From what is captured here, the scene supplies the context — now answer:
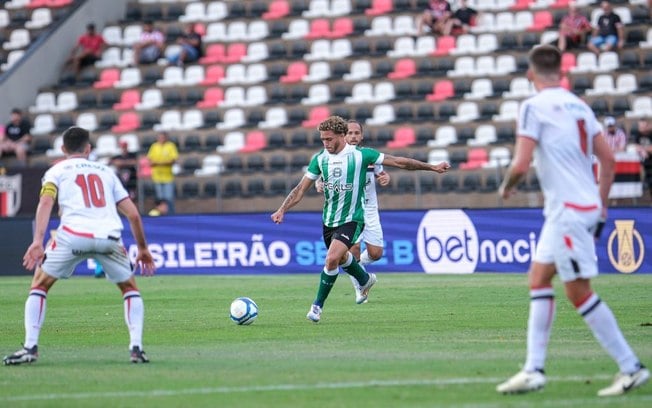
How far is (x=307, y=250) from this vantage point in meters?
28.0

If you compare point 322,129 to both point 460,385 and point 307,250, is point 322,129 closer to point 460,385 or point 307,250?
point 460,385

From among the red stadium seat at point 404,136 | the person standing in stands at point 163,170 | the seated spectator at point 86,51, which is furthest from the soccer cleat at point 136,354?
the seated spectator at point 86,51

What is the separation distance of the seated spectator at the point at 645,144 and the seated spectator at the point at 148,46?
14774mm

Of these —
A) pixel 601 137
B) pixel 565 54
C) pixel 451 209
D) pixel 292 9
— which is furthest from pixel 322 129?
pixel 292 9

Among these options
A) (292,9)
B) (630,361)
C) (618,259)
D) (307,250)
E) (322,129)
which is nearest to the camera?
(630,361)

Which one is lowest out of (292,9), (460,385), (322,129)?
(460,385)

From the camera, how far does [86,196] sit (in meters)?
11.6

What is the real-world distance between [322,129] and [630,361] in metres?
7.50

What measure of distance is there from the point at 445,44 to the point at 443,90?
202 cm

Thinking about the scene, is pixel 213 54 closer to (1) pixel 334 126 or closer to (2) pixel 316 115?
(2) pixel 316 115

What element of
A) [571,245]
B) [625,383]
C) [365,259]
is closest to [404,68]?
[365,259]

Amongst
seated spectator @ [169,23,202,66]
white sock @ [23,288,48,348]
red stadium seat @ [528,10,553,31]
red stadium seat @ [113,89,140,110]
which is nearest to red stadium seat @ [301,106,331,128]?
seated spectator @ [169,23,202,66]

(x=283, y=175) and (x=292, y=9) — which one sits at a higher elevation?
(x=292, y=9)

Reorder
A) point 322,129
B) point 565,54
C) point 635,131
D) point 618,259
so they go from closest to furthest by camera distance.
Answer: point 322,129, point 618,259, point 635,131, point 565,54
